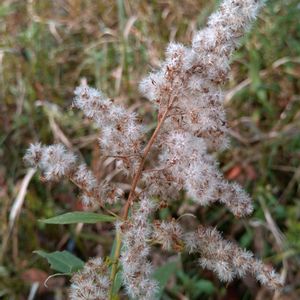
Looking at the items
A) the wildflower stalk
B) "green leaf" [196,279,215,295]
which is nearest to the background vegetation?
"green leaf" [196,279,215,295]

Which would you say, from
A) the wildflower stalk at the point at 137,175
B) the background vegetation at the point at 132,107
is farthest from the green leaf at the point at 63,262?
the background vegetation at the point at 132,107

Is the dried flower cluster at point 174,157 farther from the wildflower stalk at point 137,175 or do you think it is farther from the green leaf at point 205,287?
the green leaf at point 205,287

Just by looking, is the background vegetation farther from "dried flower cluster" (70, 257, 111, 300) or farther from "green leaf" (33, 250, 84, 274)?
"dried flower cluster" (70, 257, 111, 300)

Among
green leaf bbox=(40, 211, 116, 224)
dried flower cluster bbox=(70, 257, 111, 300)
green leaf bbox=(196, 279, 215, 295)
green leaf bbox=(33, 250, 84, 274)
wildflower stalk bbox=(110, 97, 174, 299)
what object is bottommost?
green leaf bbox=(196, 279, 215, 295)

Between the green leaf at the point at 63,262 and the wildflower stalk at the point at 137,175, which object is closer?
the wildflower stalk at the point at 137,175

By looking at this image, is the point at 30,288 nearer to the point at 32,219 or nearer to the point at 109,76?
the point at 32,219

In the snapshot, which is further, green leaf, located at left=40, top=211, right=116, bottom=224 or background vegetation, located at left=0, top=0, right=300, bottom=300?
background vegetation, located at left=0, top=0, right=300, bottom=300
